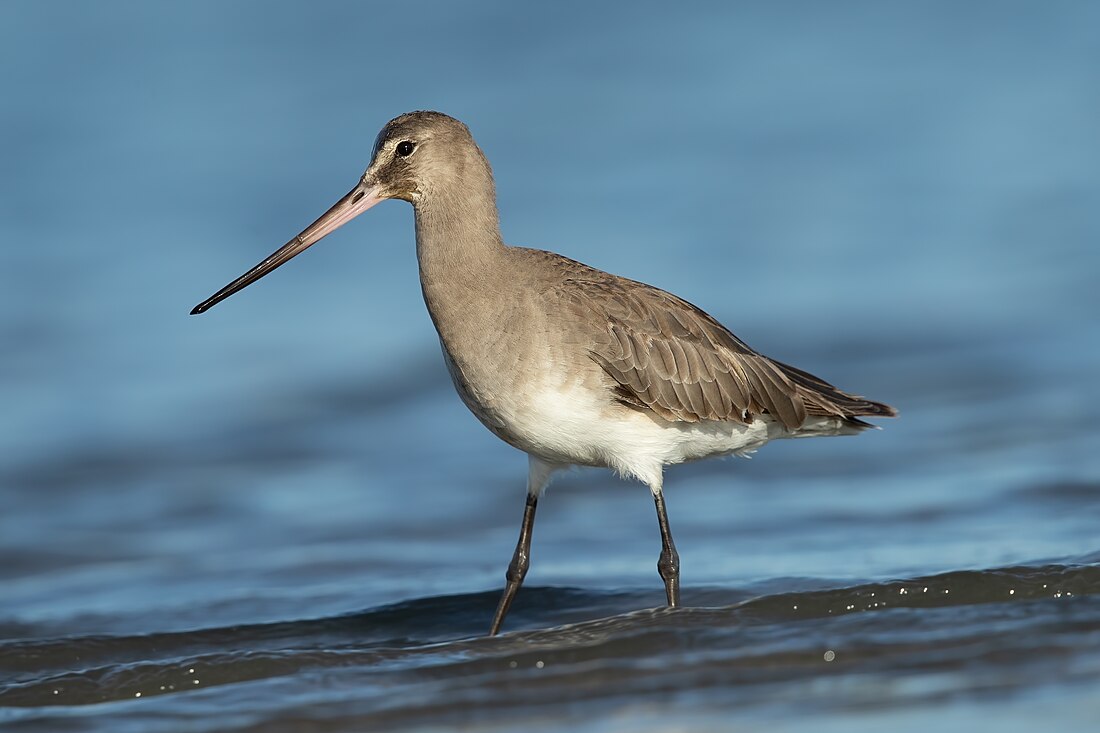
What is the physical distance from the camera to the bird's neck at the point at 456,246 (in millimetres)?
8383

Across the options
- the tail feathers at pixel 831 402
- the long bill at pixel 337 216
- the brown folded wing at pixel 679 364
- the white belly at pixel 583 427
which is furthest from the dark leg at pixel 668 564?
the long bill at pixel 337 216

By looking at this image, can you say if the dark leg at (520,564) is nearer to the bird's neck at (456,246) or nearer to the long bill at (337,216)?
the bird's neck at (456,246)

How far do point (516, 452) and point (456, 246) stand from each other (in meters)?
4.04

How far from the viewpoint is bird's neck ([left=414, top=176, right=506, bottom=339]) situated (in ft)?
27.5

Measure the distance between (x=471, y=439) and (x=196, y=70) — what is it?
319 inches

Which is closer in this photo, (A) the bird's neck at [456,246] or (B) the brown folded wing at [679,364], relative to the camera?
(A) the bird's neck at [456,246]

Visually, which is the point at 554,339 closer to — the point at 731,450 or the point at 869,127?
the point at 731,450

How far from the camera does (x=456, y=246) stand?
8445mm

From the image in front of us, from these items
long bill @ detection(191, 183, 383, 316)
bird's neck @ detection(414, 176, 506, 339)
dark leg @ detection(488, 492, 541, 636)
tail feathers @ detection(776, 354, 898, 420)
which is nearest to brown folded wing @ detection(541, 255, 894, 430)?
tail feathers @ detection(776, 354, 898, 420)

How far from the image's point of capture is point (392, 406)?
1312 cm

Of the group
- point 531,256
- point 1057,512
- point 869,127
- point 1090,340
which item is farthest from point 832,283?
point 531,256

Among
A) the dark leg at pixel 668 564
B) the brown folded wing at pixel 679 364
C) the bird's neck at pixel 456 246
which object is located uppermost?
the bird's neck at pixel 456 246

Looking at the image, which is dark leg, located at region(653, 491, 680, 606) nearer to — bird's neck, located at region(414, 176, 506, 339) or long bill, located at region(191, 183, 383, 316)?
bird's neck, located at region(414, 176, 506, 339)

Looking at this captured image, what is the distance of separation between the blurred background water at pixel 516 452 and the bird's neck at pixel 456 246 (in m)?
1.79
